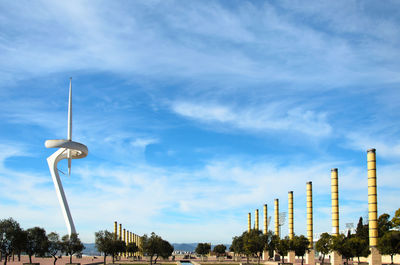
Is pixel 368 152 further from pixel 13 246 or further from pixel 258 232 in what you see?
pixel 13 246

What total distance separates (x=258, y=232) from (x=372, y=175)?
24.4m

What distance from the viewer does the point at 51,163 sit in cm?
8938

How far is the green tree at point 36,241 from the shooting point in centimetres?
5888

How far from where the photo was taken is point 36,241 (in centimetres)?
5947

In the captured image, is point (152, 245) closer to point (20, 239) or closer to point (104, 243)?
point (104, 243)

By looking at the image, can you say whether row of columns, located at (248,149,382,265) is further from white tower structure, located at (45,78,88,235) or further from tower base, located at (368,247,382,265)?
white tower structure, located at (45,78,88,235)

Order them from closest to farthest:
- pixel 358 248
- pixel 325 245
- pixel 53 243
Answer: pixel 358 248 < pixel 325 245 < pixel 53 243

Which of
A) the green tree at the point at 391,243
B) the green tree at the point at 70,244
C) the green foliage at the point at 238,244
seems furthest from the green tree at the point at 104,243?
the green tree at the point at 391,243

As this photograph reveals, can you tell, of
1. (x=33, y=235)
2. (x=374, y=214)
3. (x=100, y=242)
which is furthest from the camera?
(x=100, y=242)

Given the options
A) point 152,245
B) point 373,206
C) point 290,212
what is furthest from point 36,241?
point 373,206

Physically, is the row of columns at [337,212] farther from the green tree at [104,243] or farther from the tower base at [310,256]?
the green tree at [104,243]

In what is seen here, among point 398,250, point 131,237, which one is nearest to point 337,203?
point 398,250

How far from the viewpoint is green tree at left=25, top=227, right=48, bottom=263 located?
193 feet

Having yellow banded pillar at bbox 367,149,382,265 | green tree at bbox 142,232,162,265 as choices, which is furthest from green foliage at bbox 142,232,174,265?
yellow banded pillar at bbox 367,149,382,265
